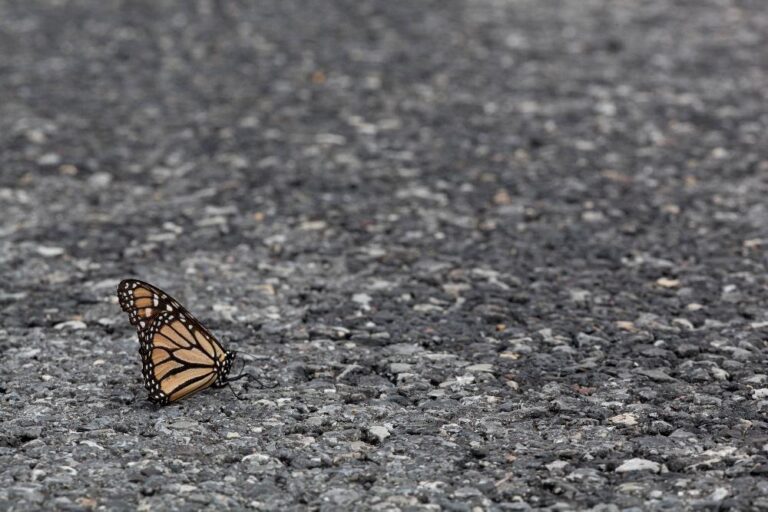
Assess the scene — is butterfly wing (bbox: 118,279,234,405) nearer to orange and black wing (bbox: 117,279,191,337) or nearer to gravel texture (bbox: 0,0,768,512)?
orange and black wing (bbox: 117,279,191,337)

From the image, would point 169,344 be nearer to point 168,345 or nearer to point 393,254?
point 168,345

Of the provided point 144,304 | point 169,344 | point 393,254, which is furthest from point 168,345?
point 393,254

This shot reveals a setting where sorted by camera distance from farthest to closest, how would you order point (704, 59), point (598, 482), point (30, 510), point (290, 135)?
point (704, 59), point (290, 135), point (598, 482), point (30, 510)

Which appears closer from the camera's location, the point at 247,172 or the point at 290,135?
the point at 247,172

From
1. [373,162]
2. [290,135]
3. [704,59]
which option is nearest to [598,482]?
[373,162]

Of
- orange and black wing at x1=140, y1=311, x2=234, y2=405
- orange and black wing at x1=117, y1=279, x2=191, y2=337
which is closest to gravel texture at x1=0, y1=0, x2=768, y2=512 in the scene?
orange and black wing at x1=140, y1=311, x2=234, y2=405

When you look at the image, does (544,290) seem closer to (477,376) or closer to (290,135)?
(477,376)
